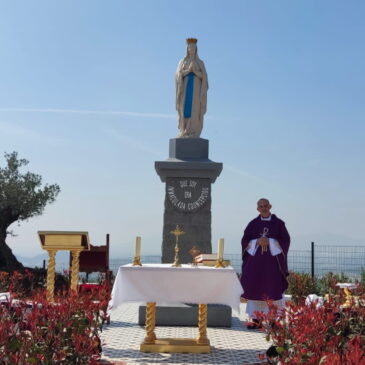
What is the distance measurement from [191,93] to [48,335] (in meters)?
8.51

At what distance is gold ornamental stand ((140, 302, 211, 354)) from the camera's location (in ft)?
24.5

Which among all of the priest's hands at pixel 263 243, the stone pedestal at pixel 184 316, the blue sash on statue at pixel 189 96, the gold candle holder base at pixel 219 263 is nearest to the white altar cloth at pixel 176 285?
the gold candle holder base at pixel 219 263

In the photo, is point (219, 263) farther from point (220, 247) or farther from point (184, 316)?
point (184, 316)

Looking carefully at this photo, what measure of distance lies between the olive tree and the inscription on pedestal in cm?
1131

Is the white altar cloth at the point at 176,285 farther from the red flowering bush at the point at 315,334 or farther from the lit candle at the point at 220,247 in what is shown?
the red flowering bush at the point at 315,334

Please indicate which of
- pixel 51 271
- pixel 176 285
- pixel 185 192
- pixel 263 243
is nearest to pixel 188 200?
pixel 185 192

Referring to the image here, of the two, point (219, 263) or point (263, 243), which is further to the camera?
point (263, 243)

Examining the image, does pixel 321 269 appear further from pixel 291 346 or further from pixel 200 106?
pixel 291 346

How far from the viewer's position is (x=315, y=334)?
438 centimetres

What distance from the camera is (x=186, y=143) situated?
11750 mm

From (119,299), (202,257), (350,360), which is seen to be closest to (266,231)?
(202,257)

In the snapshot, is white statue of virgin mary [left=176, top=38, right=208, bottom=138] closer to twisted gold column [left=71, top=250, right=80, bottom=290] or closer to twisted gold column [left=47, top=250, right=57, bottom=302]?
twisted gold column [left=71, top=250, right=80, bottom=290]

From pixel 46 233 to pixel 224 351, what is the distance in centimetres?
349

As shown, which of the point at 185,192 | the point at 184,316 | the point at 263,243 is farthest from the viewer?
the point at 185,192
